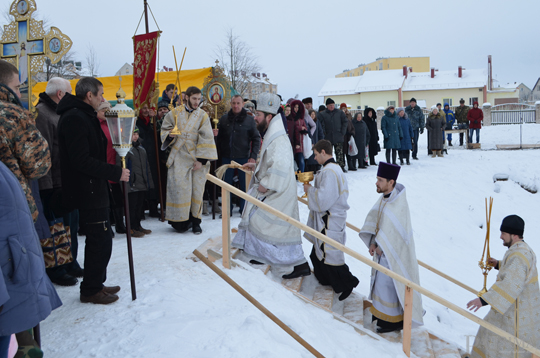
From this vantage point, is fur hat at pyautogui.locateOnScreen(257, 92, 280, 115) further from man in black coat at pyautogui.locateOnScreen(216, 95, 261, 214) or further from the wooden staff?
man in black coat at pyautogui.locateOnScreen(216, 95, 261, 214)

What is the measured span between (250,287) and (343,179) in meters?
1.64

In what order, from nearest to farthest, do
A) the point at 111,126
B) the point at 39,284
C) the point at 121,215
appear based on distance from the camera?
the point at 39,284 → the point at 111,126 → the point at 121,215

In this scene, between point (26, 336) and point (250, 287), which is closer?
point (26, 336)

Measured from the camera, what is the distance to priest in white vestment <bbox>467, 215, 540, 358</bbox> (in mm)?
4078

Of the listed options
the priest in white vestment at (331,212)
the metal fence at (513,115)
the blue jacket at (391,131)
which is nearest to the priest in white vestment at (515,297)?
the priest in white vestment at (331,212)

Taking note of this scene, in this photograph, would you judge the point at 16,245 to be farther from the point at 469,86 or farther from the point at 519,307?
the point at 469,86

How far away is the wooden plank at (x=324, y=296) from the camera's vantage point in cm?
485

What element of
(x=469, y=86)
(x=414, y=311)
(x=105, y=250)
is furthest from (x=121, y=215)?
(x=469, y=86)

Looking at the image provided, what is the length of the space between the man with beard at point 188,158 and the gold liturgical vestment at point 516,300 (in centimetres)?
375

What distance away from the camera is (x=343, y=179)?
505 cm

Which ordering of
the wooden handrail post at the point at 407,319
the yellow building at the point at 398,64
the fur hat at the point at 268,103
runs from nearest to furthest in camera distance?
the wooden handrail post at the point at 407,319
the fur hat at the point at 268,103
the yellow building at the point at 398,64

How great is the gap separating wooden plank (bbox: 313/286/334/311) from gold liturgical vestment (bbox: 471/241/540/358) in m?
1.56

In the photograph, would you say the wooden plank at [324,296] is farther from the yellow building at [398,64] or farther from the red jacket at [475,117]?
the yellow building at [398,64]

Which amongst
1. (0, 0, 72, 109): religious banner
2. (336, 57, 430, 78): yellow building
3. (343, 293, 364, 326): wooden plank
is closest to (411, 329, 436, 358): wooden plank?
(343, 293, 364, 326): wooden plank
